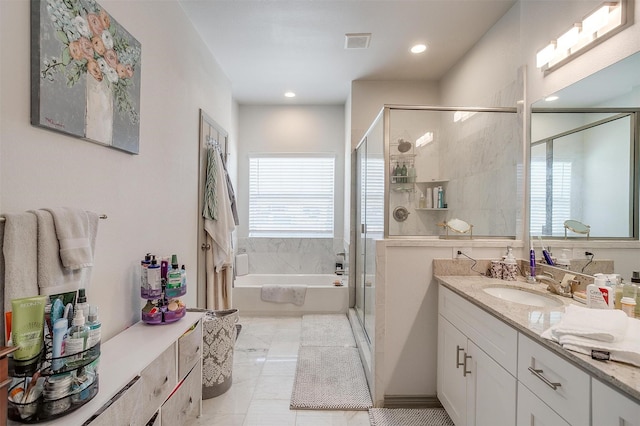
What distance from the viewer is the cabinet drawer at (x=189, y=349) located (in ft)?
4.91

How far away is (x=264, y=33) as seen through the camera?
244 cm

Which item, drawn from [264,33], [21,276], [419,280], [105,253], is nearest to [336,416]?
[419,280]

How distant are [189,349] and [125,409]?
58 centimetres

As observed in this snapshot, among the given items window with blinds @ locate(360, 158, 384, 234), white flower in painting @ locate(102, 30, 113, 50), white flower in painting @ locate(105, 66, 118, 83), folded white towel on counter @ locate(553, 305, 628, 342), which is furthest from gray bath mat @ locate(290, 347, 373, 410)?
white flower in painting @ locate(102, 30, 113, 50)

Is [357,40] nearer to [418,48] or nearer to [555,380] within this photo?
[418,48]

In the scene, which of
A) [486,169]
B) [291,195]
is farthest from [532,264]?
[291,195]

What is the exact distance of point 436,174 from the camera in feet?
9.27

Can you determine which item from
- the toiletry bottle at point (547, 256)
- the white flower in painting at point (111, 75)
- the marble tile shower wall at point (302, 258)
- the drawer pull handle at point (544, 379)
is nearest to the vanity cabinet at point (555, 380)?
the drawer pull handle at point (544, 379)

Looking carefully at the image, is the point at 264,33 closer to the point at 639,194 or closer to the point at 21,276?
the point at 21,276

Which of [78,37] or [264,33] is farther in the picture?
[264,33]

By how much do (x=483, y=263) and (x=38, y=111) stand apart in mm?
2355

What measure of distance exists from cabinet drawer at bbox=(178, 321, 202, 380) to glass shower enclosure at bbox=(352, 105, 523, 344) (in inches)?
45.0

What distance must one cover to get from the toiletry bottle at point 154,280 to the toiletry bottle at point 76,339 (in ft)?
1.88

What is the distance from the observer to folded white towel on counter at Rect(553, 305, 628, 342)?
2.94ft
